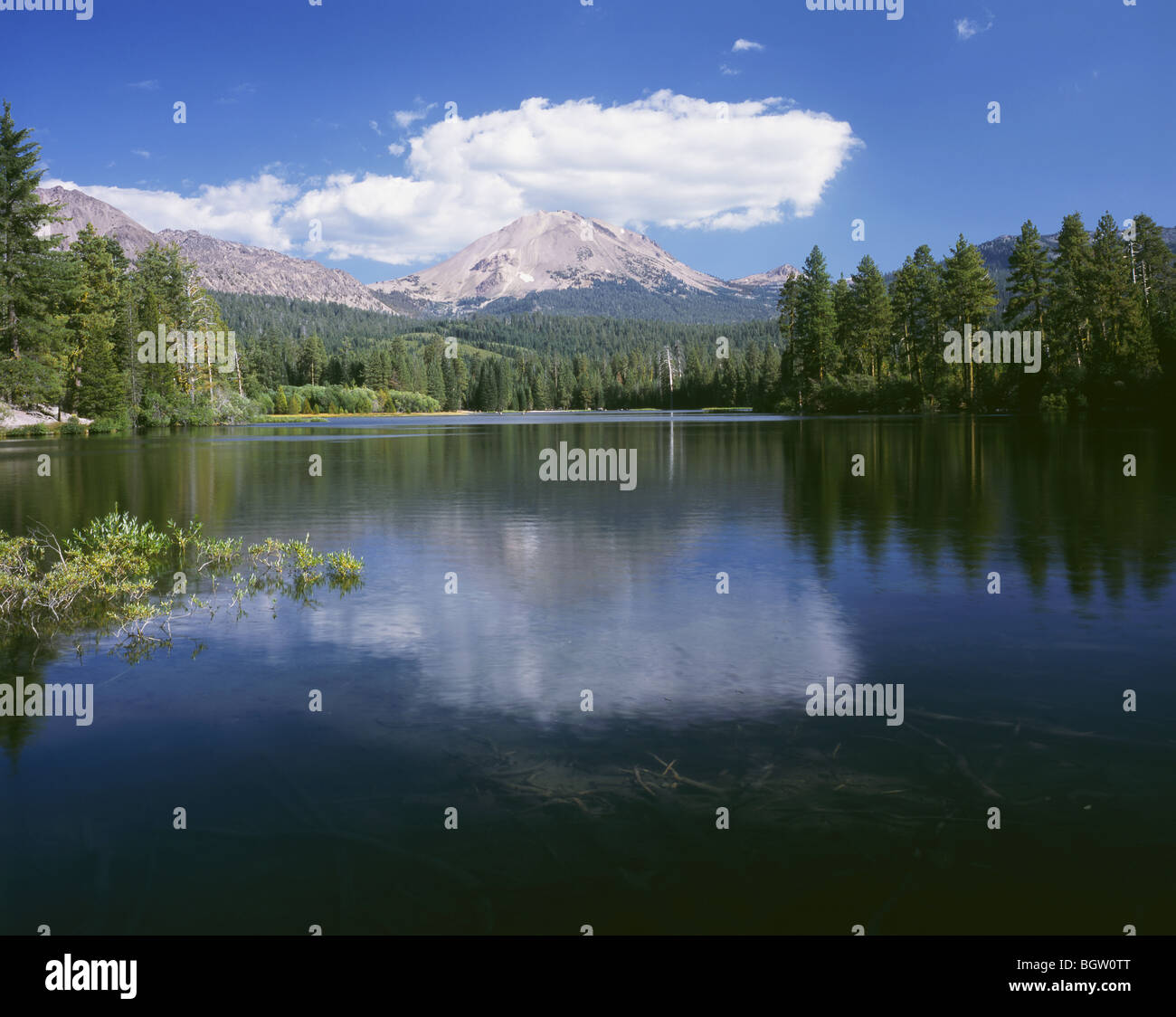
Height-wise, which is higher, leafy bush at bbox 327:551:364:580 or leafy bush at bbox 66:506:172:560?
leafy bush at bbox 66:506:172:560

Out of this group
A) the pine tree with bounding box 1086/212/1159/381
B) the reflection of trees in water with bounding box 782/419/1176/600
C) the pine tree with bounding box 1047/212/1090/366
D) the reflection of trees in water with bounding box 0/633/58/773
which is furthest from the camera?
the pine tree with bounding box 1047/212/1090/366

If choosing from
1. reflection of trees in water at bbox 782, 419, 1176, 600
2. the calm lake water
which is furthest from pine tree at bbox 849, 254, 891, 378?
the calm lake water

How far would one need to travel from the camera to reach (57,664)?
41.8ft

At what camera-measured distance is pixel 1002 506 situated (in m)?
27.3

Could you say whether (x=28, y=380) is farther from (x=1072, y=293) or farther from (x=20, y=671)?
(x=1072, y=293)

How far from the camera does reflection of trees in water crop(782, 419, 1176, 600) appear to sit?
62.6 ft

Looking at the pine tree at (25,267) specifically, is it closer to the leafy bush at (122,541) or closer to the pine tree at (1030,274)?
the leafy bush at (122,541)

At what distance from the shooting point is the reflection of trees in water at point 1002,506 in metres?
19.1

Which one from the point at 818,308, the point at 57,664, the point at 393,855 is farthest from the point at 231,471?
the point at 818,308

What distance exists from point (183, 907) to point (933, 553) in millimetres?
17066

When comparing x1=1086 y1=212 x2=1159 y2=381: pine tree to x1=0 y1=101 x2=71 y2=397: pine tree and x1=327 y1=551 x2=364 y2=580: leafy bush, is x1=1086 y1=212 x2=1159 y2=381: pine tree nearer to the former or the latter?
x1=327 y1=551 x2=364 y2=580: leafy bush

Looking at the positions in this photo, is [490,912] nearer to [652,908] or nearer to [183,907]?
[652,908]

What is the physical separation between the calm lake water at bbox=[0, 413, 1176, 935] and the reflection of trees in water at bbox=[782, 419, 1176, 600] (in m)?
0.26

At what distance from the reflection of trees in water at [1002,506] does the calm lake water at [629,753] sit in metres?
0.26
